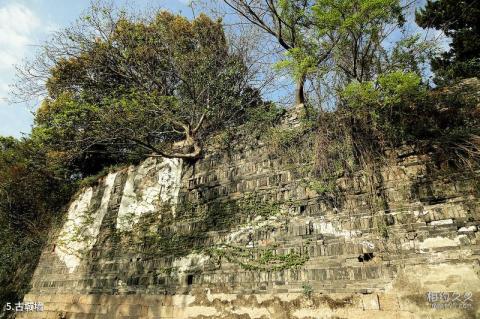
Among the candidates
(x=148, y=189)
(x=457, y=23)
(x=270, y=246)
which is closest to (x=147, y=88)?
(x=148, y=189)

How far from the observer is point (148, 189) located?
24.8 ft

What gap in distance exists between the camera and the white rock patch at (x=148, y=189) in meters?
7.23

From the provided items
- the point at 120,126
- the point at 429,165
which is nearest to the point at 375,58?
the point at 429,165

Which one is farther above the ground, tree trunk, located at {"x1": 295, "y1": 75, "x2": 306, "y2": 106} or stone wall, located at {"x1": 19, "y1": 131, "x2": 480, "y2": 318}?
tree trunk, located at {"x1": 295, "y1": 75, "x2": 306, "y2": 106}

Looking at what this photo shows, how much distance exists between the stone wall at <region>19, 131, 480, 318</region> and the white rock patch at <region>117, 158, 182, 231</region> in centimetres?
3

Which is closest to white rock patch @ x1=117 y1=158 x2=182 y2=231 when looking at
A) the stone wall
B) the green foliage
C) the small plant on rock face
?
the stone wall

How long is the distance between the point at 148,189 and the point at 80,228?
2.50 meters

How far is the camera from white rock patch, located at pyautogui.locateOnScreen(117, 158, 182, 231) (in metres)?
7.23

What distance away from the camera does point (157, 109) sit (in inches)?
320

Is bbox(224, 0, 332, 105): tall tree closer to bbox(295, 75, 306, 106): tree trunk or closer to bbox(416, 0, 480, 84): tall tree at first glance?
bbox(295, 75, 306, 106): tree trunk

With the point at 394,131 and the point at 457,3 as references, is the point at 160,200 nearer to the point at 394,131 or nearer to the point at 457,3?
the point at 394,131

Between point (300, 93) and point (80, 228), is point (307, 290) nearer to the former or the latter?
point (300, 93)

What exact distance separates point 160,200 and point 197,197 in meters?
1.07

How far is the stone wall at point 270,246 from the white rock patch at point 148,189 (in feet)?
0.10
